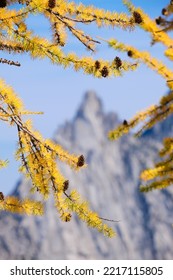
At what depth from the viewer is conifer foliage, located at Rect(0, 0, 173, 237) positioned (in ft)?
14.7

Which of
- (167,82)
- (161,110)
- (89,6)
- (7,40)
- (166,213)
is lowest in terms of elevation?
(161,110)

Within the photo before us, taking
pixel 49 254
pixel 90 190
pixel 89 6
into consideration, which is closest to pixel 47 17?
pixel 89 6

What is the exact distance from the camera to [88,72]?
17.0 ft

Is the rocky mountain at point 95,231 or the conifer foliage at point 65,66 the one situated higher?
the rocky mountain at point 95,231

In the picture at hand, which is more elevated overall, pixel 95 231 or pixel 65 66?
pixel 95 231

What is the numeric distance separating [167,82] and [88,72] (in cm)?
86

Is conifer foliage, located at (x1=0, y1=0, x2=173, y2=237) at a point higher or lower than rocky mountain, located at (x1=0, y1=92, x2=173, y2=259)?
lower

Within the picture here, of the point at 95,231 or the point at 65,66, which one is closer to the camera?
the point at 65,66

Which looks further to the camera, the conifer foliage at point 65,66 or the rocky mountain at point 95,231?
the rocky mountain at point 95,231

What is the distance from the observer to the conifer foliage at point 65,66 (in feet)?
14.7

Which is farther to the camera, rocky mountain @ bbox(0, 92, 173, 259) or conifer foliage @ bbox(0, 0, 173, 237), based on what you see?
rocky mountain @ bbox(0, 92, 173, 259)

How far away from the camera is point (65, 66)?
193 inches
